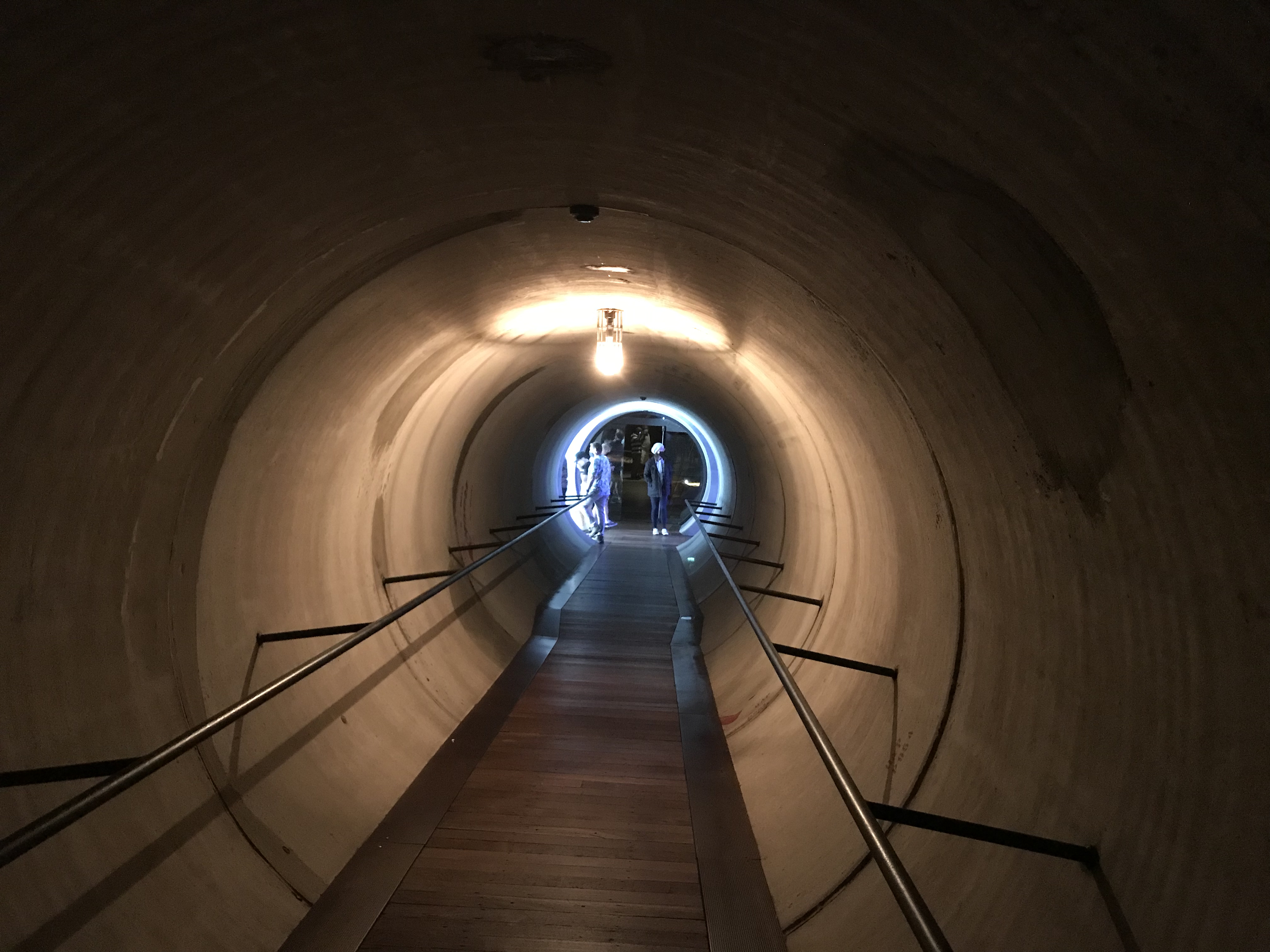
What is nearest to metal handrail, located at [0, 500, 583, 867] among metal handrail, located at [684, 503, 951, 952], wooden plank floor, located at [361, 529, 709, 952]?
wooden plank floor, located at [361, 529, 709, 952]

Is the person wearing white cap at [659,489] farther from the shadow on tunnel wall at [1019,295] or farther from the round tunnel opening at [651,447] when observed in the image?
the shadow on tunnel wall at [1019,295]

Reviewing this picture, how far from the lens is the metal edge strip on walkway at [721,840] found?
3.87 meters

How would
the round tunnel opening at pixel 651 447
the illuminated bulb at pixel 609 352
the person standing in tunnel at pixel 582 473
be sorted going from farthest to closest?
the person standing in tunnel at pixel 582 473, the round tunnel opening at pixel 651 447, the illuminated bulb at pixel 609 352

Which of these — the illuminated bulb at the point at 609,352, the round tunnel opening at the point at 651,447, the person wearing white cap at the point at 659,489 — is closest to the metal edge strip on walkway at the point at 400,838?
the illuminated bulb at the point at 609,352

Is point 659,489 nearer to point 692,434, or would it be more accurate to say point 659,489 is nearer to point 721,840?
point 692,434

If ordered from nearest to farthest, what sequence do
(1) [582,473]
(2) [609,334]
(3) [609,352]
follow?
(2) [609,334] < (3) [609,352] < (1) [582,473]

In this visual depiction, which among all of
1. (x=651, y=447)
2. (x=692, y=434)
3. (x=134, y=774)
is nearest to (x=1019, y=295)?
(x=134, y=774)

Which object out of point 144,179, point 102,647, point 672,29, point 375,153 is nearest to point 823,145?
point 672,29

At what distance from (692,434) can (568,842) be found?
17.4 metres

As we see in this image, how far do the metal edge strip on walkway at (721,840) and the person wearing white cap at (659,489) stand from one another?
12.0 meters

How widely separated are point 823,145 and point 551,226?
216 cm

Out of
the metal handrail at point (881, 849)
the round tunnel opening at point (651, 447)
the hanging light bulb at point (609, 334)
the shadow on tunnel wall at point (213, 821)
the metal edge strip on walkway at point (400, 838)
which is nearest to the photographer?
the metal handrail at point (881, 849)

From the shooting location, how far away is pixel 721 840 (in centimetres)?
476

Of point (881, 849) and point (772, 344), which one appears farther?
point (772, 344)
